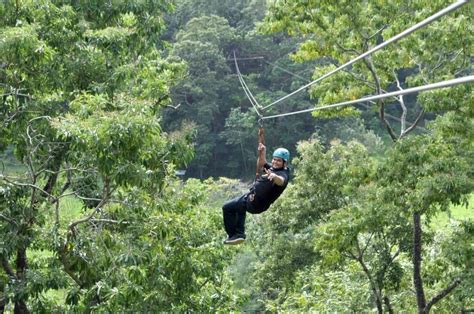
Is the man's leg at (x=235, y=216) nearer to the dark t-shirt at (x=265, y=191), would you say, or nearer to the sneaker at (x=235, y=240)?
the sneaker at (x=235, y=240)

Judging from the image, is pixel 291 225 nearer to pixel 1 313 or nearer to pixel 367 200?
pixel 367 200

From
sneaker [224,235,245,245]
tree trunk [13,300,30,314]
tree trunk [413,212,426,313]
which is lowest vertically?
tree trunk [13,300,30,314]

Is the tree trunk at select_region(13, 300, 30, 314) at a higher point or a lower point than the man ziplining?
lower

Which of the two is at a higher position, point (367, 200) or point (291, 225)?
point (291, 225)

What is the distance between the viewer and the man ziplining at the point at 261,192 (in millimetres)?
6758

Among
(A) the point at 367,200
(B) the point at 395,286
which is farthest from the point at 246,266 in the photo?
(A) the point at 367,200

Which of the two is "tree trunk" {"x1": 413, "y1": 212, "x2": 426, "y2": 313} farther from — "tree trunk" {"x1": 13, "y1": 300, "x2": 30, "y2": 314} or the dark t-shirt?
"tree trunk" {"x1": 13, "y1": 300, "x2": 30, "y2": 314}

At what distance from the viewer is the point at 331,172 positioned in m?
15.1

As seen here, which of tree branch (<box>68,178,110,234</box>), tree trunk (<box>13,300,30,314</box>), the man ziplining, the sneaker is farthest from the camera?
tree trunk (<box>13,300,30,314</box>)

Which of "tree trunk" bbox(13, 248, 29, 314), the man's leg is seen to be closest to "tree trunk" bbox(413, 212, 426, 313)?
the man's leg

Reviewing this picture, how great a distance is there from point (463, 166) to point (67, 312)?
197 inches

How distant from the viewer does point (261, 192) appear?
6980 mm

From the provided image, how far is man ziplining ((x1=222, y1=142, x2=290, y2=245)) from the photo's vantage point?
22.2 feet

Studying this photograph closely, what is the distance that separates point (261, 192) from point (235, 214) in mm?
714
